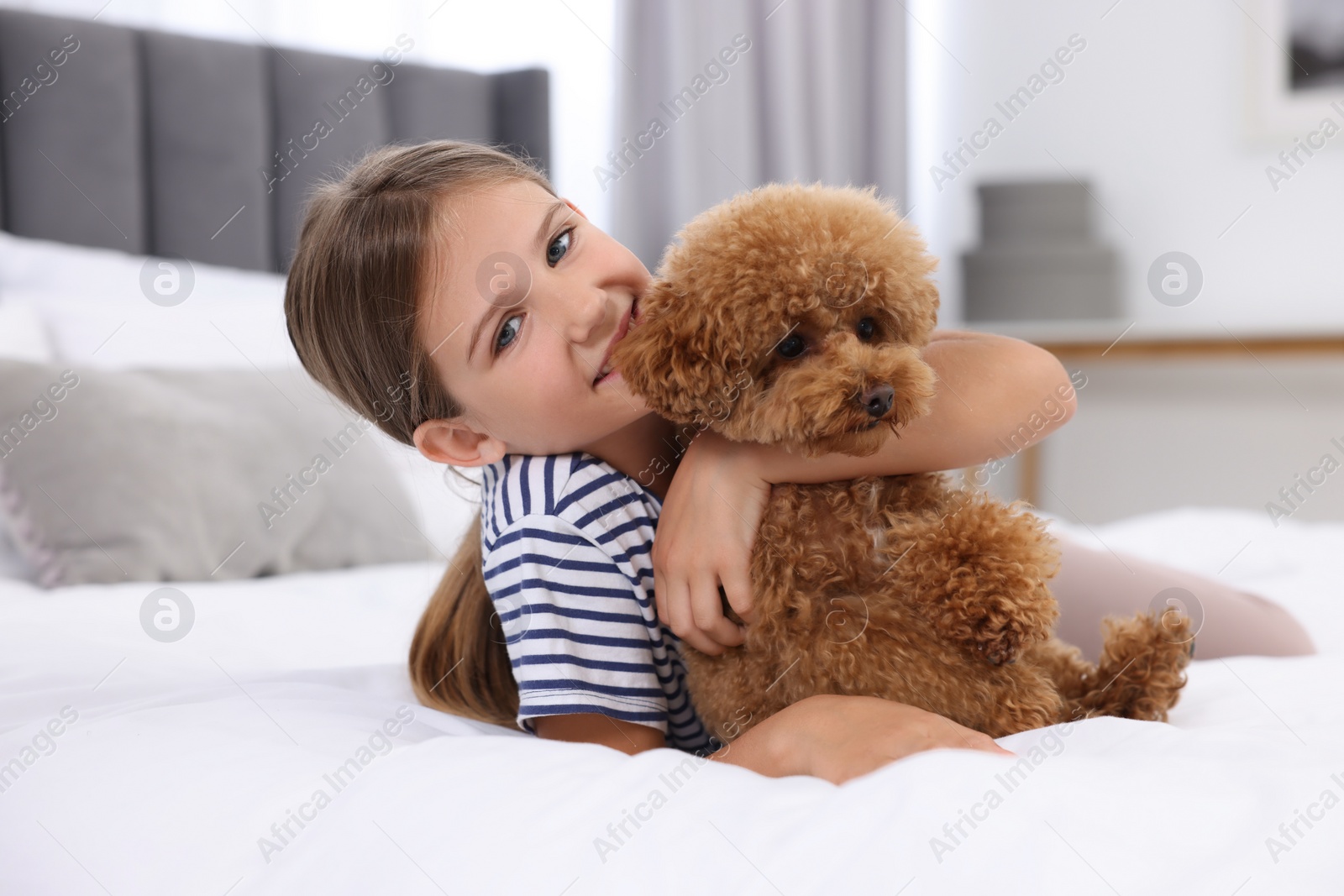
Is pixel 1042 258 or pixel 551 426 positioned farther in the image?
pixel 1042 258

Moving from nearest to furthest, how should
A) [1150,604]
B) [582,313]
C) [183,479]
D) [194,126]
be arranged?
[582,313] < [1150,604] < [183,479] < [194,126]

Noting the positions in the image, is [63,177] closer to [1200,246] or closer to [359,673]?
[359,673]

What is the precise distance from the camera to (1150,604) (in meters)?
1.27

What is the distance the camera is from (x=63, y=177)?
2.01 meters

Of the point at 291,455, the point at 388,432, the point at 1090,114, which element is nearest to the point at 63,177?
the point at 291,455

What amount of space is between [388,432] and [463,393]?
0.14 metres

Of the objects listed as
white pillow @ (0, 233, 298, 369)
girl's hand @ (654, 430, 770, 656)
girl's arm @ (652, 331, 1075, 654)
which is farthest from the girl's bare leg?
white pillow @ (0, 233, 298, 369)

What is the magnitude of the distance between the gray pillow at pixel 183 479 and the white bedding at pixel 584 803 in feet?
1.30

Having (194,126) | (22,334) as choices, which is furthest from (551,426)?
(194,126)

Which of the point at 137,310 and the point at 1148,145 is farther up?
the point at 1148,145

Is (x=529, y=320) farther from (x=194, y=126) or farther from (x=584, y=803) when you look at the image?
(x=194, y=126)

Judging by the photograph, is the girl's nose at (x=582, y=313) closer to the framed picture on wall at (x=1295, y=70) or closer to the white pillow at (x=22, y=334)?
the white pillow at (x=22, y=334)

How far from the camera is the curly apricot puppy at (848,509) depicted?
0.73 meters

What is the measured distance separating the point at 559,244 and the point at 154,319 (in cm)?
112
